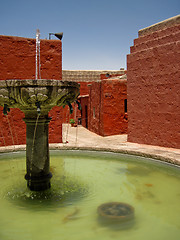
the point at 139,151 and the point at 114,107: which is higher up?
the point at 114,107

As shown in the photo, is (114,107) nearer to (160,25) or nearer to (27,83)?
(160,25)

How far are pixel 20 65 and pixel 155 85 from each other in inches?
185

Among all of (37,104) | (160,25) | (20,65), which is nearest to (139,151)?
(37,104)

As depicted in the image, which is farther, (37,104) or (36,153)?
(36,153)

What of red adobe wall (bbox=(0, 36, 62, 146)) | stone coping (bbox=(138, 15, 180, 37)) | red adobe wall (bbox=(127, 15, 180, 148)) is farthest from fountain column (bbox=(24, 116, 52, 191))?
stone coping (bbox=(138, 15, 180, 37))

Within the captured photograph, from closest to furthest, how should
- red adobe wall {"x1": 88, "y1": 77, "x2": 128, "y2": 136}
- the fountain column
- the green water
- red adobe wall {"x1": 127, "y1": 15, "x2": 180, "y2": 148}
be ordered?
the green water < the fountain column < red adobe wall {"x1": 127, "y1": 15, "x2": 180, "y2": 148} < red adobe wall {"x1": 88, "y1": 77, "x2": 128, "y2": 136}

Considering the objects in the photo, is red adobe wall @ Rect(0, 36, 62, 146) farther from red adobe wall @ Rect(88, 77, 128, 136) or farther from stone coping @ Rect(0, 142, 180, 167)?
red adobe wall @ Rect(88, 77, 128, 136)

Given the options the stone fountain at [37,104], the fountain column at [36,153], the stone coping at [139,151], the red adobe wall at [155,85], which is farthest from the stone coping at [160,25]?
the fountain column at [36,153]

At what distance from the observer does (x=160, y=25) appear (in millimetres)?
8961

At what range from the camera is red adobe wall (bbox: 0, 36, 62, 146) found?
8.09 meters

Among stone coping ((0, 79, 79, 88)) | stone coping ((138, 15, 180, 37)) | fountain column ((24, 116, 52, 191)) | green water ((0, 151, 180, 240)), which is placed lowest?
green water ((0, 151, 180, 240))

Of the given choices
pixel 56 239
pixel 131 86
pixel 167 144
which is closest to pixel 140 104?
pixel 131 86

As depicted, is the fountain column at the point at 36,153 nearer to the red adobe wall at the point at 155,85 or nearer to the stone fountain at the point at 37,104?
the stone fountain at the point at 37,104

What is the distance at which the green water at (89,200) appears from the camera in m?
2.74
